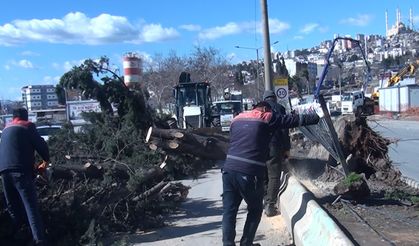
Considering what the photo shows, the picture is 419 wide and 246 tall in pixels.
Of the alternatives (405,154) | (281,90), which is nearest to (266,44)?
(281,90)

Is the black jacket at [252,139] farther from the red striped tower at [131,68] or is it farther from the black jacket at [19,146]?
the red striped tower at [131,68]

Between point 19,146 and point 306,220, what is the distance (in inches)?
151

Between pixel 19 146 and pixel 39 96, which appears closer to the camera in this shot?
pixel 19 146

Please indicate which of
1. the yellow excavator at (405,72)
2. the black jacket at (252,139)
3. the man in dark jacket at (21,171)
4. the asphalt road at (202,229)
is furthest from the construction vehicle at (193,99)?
the yellow excavator at (405,72)

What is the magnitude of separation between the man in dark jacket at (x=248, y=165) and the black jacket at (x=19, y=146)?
2.66 m

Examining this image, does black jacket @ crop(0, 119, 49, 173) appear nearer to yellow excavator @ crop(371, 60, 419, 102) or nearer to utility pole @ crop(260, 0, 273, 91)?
utility pole @ crop(260, 0, 273, 91)

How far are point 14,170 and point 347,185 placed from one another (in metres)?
5.31

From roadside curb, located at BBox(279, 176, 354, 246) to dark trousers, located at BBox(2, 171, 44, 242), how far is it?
10.9 ft

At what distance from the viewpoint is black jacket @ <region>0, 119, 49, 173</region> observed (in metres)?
7.37

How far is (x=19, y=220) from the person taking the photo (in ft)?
25.1

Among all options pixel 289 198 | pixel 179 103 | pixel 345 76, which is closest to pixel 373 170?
pixel 289 198

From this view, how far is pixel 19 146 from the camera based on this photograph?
Result: 24.3 ft

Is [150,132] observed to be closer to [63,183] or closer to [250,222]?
[63,183]

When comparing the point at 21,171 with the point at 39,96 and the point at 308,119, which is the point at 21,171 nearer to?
the point at 308,119
